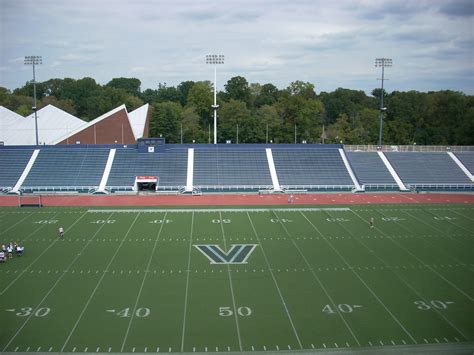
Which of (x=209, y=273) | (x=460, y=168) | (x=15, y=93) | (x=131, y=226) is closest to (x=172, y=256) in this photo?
(x=209, y=273)

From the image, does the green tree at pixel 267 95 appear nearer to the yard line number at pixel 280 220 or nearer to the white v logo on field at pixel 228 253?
the yard line number at pixel 280 220

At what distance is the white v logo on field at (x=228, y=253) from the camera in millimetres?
19516

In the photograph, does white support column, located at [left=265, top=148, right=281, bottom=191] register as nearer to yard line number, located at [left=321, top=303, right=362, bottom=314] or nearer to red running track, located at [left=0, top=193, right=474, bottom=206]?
red running track, located at [left=0, top=193, right=474, bottom=206]

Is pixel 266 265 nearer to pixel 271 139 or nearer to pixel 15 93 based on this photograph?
pixel 271 139

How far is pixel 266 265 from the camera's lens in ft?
62.0

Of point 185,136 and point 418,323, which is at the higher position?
point 185,136

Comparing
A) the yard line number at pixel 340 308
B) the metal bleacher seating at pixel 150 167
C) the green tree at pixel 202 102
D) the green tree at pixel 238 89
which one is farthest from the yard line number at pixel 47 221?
the green tree at pixel 238 89

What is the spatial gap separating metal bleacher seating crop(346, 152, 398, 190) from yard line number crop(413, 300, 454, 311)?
69.1 feet

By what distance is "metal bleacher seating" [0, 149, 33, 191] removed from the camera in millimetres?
35644

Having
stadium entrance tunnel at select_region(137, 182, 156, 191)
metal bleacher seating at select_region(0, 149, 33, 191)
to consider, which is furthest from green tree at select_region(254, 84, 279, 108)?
metal bleacher seating at select_region(0, 149, 33, 191)

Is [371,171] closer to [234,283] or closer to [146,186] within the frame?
[146,186]

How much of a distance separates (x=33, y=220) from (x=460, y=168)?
106ft

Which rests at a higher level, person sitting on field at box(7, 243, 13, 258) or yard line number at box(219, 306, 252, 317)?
person sitting on field at box(7, 243, 13, 258)

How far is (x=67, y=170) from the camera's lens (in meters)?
37.1
